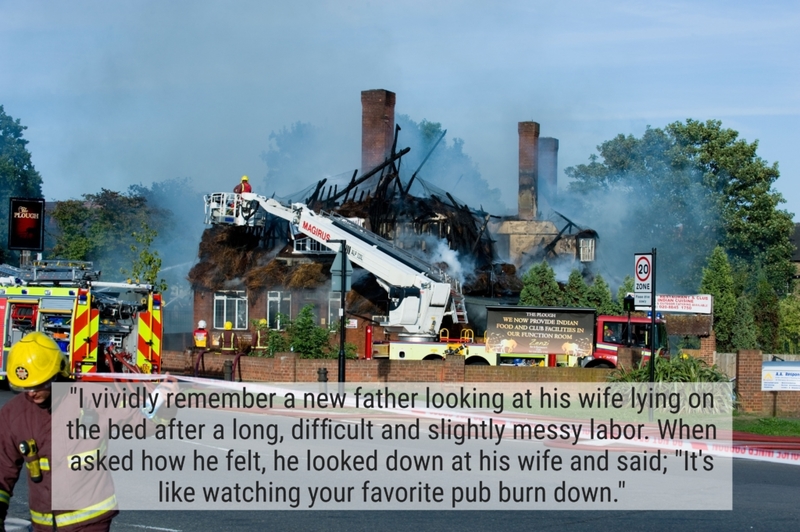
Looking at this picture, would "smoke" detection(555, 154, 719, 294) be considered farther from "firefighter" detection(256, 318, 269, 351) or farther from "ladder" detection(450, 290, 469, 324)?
"firefighter" detection(256, 318, 269, 351)

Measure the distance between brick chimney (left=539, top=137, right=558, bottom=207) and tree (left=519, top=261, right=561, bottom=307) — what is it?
18350 mm

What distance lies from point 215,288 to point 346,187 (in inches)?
282

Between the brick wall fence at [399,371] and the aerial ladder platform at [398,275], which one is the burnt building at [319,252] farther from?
the brick wall fence at [399,371]

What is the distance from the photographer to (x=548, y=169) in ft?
188

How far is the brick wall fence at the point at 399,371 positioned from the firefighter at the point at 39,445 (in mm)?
20015

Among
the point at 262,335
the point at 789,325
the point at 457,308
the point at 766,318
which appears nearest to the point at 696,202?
the point at 766,318

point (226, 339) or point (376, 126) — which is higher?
point (376, 126)

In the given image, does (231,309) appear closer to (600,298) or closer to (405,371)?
(600,298)

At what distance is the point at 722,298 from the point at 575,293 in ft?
30.4

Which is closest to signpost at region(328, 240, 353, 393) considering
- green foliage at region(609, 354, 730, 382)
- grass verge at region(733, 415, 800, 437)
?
green foliage at region(609, 354, 730, 382)

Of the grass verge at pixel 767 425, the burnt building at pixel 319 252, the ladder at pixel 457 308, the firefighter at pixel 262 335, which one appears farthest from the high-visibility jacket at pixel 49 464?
the burnt building at pixel 319 252

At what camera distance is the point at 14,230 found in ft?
75.3

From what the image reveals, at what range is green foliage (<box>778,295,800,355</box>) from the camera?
5192cm

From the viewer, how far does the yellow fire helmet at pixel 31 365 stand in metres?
5.26
